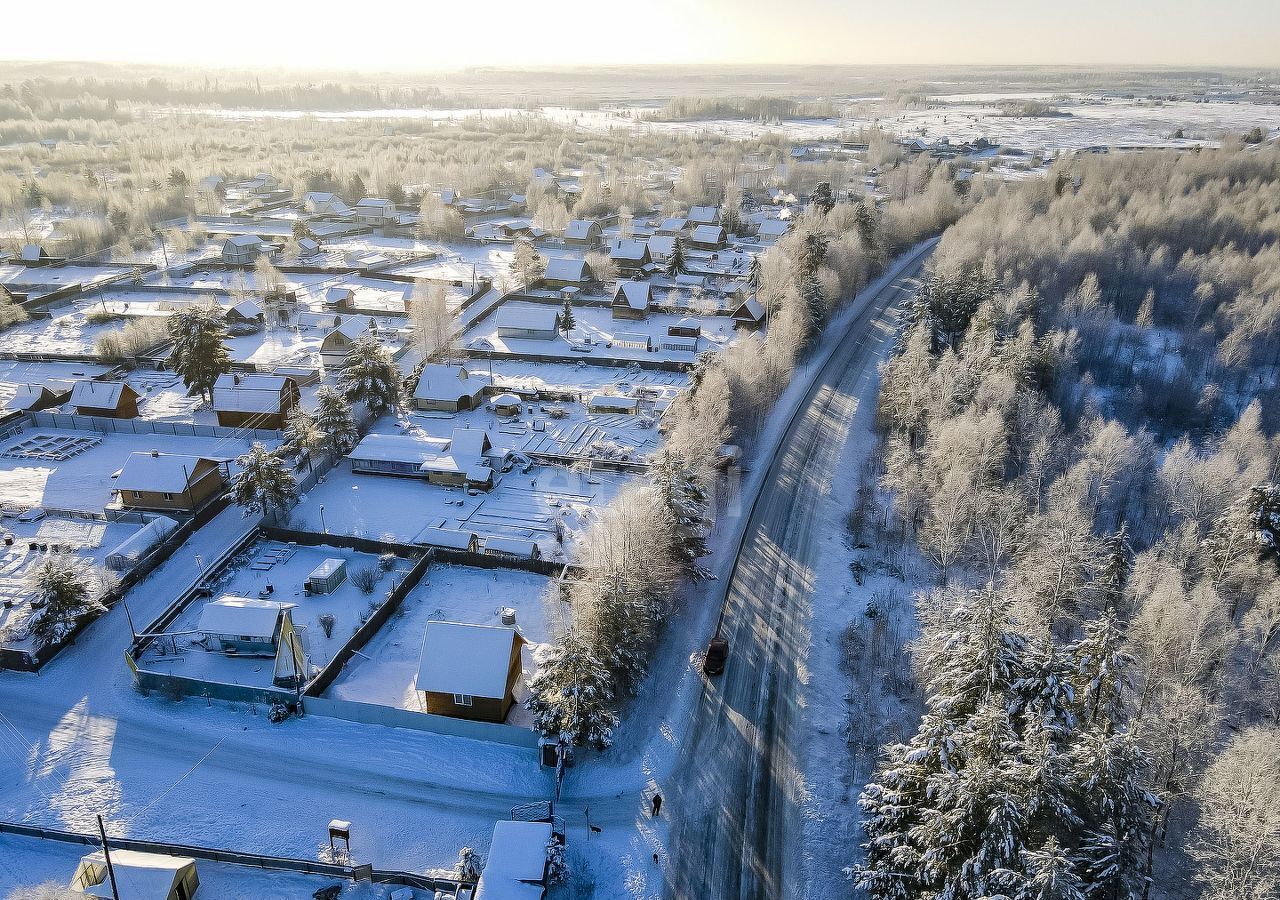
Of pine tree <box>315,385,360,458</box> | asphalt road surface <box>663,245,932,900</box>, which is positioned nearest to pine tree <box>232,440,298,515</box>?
pine tree <box>315,385,360,458</box>

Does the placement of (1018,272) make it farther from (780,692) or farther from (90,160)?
(90,160)

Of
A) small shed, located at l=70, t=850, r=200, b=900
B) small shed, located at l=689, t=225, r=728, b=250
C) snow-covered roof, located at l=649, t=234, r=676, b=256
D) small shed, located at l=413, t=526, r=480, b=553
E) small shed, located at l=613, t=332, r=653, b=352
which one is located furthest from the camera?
small shed, located at l=689, t=225, r=728, b=250

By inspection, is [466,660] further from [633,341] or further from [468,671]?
[633,341]

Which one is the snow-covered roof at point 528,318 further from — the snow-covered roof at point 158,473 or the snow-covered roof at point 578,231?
the snow-covered roof at point 578,231

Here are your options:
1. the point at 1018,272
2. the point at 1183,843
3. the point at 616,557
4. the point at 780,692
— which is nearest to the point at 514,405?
the point at 616,557

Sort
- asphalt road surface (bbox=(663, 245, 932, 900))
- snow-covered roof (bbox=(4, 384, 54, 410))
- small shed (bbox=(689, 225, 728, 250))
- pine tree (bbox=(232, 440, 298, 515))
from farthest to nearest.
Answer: small shed (bbox=(689, 225, 728, 250)), snow-covered roof (bbox=(4, 384, 54, 410)), pine tree (bbox=(232, 440, 298, 515)), asphalt road surface (bbox=(663, 245, 932, 900))

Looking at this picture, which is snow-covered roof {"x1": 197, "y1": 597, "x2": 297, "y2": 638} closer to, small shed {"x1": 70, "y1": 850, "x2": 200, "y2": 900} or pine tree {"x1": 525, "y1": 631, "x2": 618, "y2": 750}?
small shed {"x1": 70, "y1": 850, "x2": 200, "y2": 900}
